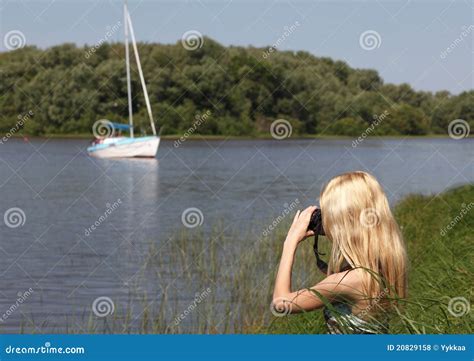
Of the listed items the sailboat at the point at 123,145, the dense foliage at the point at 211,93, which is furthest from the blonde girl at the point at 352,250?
the dense foliage at the point at 211,93

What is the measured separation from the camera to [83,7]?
45.2 meters

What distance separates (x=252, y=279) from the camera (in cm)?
1151

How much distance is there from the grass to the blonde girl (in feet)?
2.18

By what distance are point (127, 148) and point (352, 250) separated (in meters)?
49.9

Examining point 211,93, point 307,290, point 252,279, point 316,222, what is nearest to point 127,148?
point 211,93

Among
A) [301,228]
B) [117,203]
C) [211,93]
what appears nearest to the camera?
[301,228]

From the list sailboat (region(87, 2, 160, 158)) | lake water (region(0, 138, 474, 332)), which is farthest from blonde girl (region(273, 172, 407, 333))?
sailboat (region(87, 2, 160, 158))

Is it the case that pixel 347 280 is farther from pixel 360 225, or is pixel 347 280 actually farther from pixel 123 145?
pixel 123 145

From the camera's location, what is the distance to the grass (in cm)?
626

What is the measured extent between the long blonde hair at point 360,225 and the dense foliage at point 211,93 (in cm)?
5201

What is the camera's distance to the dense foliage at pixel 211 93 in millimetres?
58625

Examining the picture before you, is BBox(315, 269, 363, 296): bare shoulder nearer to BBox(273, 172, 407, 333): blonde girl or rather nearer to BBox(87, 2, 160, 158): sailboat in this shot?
BBox(273, 172, 407, 333): blonde girl

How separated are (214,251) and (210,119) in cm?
5105

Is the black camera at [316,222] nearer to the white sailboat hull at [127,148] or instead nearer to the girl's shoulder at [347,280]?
the girl's shoulder at [347,280]
